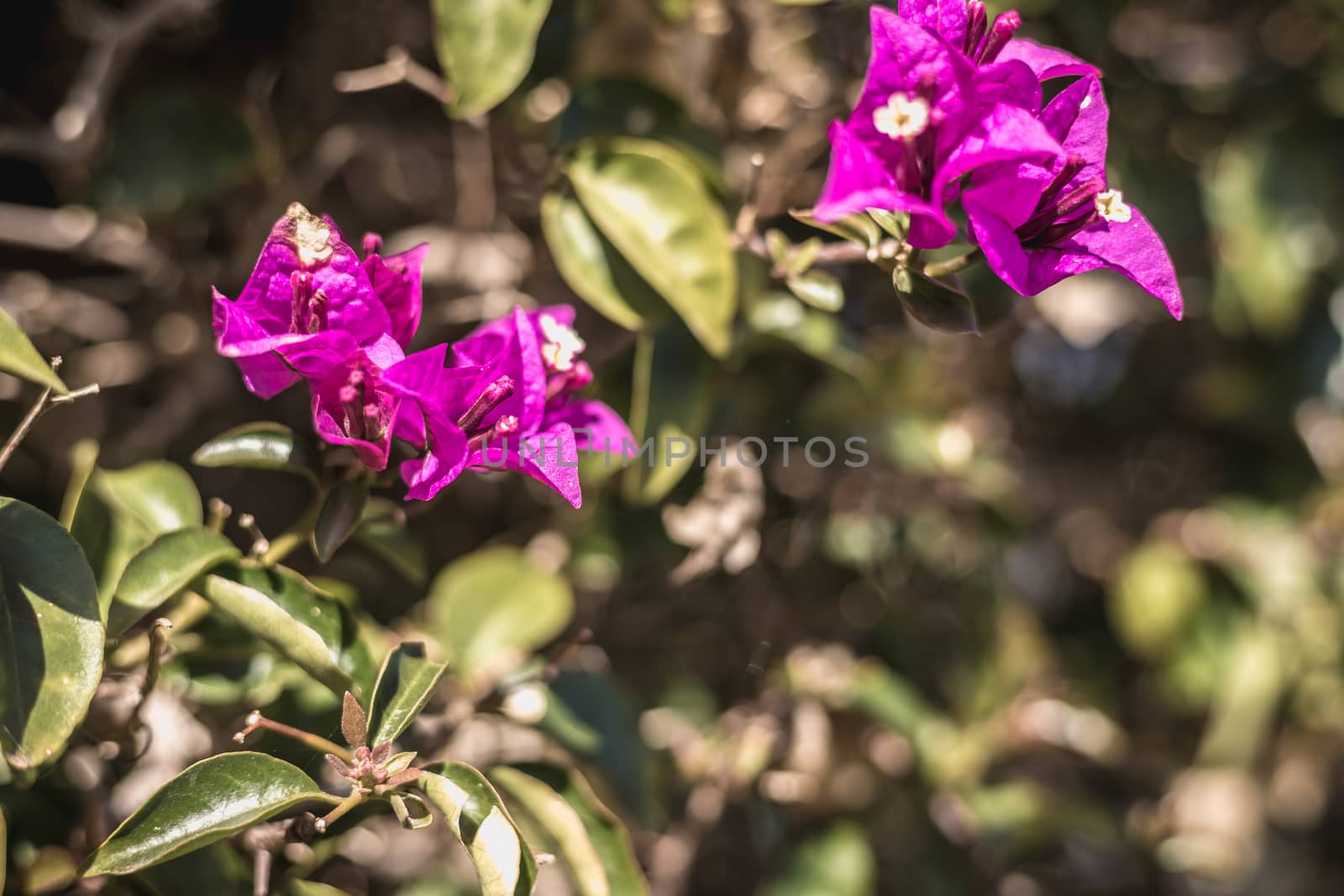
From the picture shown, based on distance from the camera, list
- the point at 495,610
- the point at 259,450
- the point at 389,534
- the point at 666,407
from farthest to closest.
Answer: the point at 495,610 < the point at 666,407 < the point at 389,534 < the point at 259,450

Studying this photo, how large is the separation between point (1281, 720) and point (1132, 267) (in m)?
1.10

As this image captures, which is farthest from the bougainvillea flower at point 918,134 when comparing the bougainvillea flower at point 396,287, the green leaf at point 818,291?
the bougainvillea flower at point 396,287

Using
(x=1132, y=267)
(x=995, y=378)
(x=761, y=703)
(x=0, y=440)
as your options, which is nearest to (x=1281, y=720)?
(x=995, y=378)

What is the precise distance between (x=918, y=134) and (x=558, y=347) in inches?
10.3

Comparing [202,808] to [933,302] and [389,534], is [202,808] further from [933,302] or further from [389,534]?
[933,302]

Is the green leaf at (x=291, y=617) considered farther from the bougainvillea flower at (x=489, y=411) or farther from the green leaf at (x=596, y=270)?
the green leaf at (x=596, y=270)

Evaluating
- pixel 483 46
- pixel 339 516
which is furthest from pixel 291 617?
pixel 483 46

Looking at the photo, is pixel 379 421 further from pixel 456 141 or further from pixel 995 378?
pixel 995 378

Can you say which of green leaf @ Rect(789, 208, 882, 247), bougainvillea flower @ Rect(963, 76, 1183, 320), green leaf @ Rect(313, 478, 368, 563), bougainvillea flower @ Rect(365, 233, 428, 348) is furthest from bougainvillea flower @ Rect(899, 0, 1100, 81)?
green leaf @ Rect(313, 478, 368, 563)

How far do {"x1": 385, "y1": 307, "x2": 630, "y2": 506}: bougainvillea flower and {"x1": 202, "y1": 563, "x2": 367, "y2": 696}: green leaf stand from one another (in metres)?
0.12

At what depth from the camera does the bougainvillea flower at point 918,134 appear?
57 cm

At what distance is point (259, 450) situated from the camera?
650mm

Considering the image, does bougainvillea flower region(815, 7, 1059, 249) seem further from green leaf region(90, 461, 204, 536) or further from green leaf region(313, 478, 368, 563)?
green leaf region(90, 461, 204, 536)


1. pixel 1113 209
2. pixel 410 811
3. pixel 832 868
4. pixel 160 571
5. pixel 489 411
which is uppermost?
pixel 1113 209
